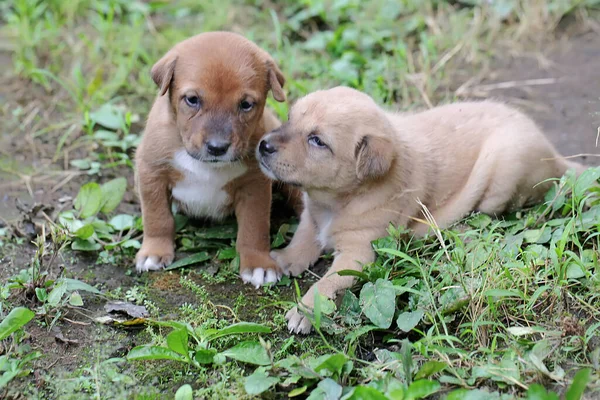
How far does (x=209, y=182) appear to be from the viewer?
16.8 feet

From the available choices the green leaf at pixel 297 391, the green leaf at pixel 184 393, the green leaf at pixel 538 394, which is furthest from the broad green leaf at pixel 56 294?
the green leaf at pixel 538 394

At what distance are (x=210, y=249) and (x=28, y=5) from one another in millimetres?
4487

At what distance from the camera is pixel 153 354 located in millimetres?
3941

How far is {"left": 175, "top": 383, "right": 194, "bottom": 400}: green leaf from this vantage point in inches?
147

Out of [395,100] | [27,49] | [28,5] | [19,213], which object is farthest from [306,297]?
[28,5]

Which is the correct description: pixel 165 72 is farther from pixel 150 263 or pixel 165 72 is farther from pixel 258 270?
pixel 258 270

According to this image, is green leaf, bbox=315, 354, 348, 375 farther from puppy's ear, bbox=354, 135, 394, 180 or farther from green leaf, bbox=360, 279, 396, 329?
puppy's ear, bbox=354, 135, 394, 180

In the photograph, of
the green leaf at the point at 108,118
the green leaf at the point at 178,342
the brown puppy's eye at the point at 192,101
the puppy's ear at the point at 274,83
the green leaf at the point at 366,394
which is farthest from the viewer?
the green leaf at the point at 108,118

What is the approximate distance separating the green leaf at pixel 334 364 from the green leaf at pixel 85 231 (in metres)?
2.14

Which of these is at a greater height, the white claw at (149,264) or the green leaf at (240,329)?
the green leaf at (240,329)

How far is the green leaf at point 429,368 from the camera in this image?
12.2 ft

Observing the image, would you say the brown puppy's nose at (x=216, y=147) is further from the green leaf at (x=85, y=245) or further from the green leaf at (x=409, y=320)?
the green leaf at (x=409, y=320)

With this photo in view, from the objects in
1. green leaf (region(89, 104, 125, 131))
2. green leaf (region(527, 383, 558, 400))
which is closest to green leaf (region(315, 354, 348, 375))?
green leaf (region(527, 383, 558, 400))

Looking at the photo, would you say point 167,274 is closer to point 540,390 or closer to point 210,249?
point 210,249
